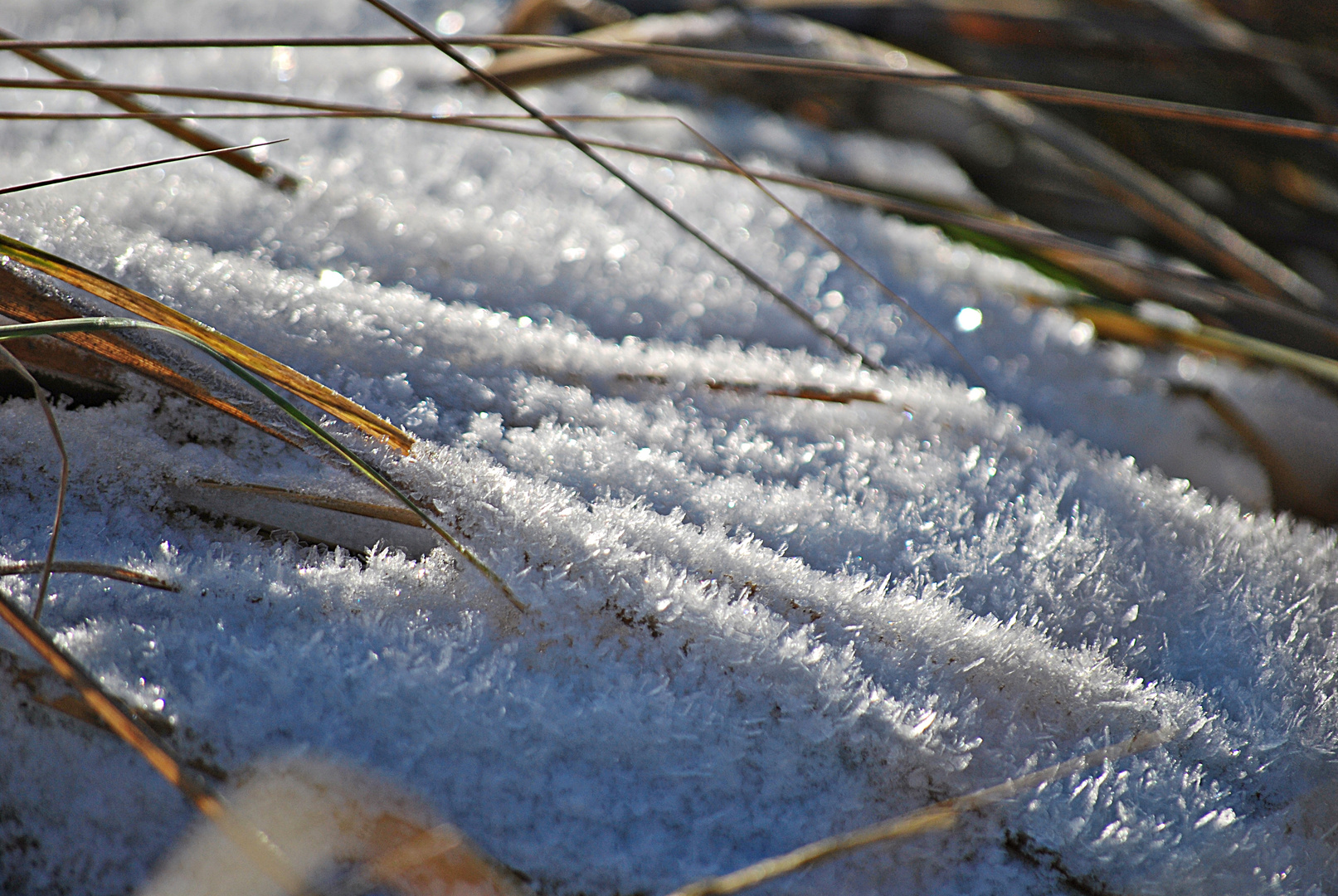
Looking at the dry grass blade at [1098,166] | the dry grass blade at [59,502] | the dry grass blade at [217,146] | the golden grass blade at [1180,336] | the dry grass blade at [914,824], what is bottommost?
the dry grass blade at [914,824]

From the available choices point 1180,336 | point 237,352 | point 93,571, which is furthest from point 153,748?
point 1180,336

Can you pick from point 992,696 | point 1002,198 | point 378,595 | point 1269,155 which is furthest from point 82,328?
point 1269,155

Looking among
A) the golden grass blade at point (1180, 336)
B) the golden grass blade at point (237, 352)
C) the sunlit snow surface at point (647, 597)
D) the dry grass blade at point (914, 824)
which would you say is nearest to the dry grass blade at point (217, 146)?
the sunlit snow surface at point (647, 597)

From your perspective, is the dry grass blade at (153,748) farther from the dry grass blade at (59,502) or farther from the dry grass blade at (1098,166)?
the dry grass blade at (1098,166)

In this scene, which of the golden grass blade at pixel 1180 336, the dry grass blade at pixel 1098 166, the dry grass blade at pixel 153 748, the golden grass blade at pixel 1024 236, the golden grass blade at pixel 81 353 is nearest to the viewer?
the dry grass blade at pixel 153 748

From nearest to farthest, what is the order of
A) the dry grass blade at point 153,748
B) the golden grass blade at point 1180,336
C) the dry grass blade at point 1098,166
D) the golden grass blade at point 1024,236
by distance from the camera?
the dry grass blade at point 153,748
the golden grass blade at point 1024,236
the golden grass blade at point 1180,336
the dry grass blade at point 1098,166

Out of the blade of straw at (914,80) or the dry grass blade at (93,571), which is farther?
the blade of straw at (914,80)
